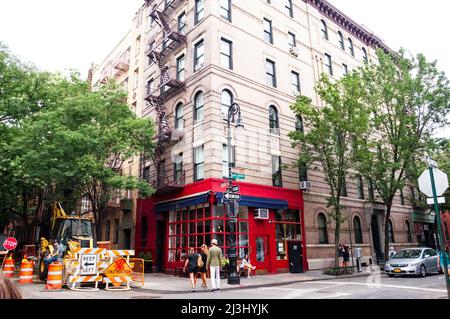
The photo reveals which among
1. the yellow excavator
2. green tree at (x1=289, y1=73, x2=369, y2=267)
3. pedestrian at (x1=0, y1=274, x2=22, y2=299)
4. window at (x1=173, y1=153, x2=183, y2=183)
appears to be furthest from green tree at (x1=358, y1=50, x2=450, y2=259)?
pedestrian at (x1=0, y1=274, x2=22, y2=299)

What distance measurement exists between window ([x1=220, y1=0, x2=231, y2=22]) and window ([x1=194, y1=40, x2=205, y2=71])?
2.49 m

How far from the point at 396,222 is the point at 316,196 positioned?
1276 centimetres

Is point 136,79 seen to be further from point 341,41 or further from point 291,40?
point 341,41

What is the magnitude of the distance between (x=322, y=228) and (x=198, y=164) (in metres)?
10.9

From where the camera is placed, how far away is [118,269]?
13758 mm

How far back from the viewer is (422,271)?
18422 millimetres

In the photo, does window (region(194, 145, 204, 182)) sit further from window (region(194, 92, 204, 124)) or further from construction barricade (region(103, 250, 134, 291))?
construction barricade (region(103, 250, 134, 291))

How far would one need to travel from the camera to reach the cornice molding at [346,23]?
30.9 meters

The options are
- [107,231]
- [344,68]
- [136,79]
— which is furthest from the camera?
[344,68]

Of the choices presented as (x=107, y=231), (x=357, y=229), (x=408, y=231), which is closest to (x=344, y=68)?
(x=357, y=229)

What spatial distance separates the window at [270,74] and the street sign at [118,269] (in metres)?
16.3

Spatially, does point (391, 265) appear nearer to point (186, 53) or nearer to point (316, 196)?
point (316, 196)

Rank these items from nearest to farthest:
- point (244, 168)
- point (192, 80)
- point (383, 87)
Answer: point (244, 168)
point (192, 80)
point (383, 87)
